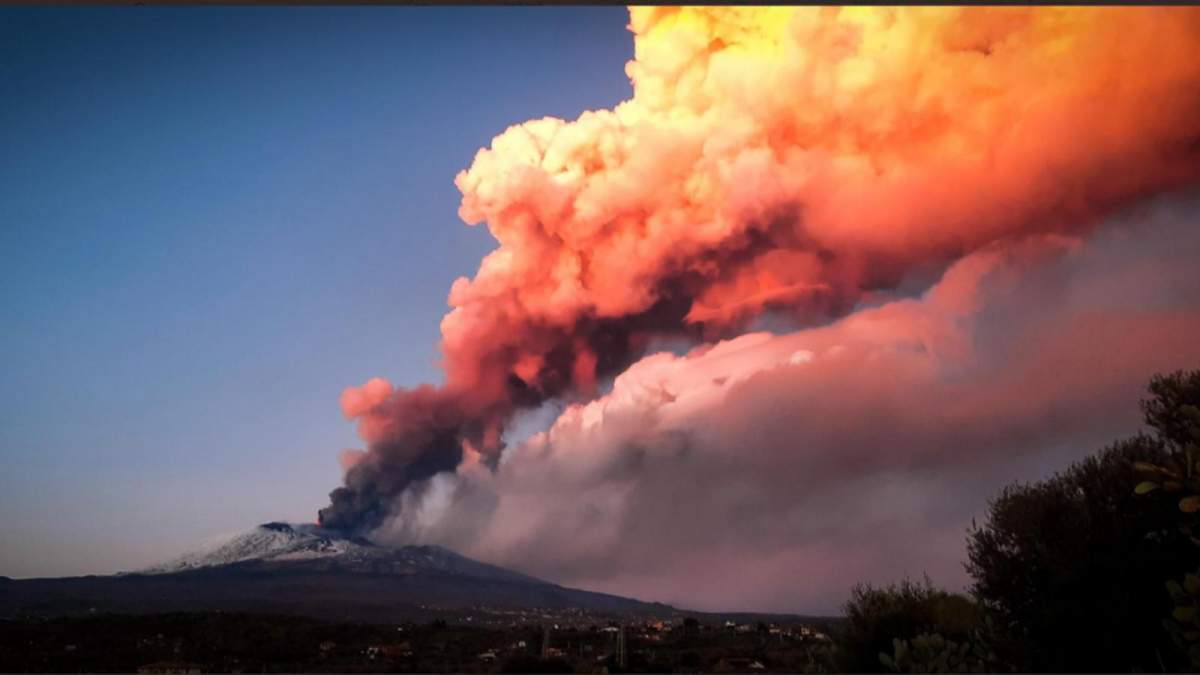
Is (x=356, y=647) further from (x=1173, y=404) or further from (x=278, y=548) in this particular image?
(x=278, y=548)

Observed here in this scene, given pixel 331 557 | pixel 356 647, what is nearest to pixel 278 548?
pixel 331 557

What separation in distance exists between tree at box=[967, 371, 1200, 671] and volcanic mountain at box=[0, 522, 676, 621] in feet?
119

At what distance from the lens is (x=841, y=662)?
6.70 m

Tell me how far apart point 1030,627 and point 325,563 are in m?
69.0

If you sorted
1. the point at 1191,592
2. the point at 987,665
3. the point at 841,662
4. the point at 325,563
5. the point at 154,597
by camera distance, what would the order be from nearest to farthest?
1. the point at 1191,592
2. the point at 987,665
3. the point at 841,662
4. the point at 154,597
5. the point at 325,563

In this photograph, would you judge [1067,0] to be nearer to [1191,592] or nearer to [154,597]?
[1191,592]

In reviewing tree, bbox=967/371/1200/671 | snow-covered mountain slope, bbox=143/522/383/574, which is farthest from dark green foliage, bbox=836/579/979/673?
snow-covered mountain slope, bbox=143/522/383/574

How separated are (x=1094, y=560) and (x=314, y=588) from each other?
194 ft

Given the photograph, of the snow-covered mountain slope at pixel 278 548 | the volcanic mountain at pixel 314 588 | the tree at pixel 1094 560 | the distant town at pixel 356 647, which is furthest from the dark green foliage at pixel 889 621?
the snow-covered mountain slope at pixel 278 548

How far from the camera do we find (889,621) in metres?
6.79

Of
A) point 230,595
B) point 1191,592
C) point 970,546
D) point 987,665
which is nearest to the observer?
point 1191,592

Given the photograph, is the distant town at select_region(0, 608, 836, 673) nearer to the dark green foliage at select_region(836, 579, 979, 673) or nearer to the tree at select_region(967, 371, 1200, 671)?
the dark green foliage at select_region(836, 579, 979, 673)

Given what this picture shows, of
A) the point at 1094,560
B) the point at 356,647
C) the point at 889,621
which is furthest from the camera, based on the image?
the point at 356,647

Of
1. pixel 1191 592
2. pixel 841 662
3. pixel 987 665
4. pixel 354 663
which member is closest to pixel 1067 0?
pixel 1191 592
